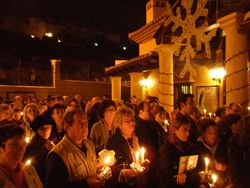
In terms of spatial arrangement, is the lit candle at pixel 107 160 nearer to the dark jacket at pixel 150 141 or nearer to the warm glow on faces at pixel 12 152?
the warm glow on faces at pixel 12 152

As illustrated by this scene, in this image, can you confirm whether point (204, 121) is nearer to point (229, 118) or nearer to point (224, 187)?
point (229, 118)

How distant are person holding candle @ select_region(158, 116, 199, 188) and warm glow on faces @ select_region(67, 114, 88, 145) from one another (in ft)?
4.07

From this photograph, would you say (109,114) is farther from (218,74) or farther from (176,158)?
(218,74)

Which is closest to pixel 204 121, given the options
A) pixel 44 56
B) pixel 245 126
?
pixel 245 126

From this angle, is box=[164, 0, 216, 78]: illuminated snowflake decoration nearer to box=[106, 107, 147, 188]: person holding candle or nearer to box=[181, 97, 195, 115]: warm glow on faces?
box=[181, 97, 195, 115]: warm glow on faces

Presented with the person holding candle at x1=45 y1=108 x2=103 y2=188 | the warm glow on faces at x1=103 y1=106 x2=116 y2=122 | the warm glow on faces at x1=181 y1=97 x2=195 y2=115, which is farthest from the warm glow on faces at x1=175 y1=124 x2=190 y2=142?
the warm glow on faces at x1=181 y1=97 x2=195 y2=115

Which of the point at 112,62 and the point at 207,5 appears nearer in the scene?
the point at 207,5

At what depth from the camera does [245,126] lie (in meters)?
3.57

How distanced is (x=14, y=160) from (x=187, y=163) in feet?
7.09

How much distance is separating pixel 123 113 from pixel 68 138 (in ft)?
3.48

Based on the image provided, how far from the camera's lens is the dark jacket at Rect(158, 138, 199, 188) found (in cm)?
424

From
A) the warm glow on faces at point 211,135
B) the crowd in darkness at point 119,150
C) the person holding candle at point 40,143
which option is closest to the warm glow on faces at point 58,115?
the crowd in darkness at point 119,150

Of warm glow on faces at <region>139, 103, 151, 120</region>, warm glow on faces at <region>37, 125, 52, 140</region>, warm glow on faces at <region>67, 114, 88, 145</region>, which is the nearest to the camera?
warm glow on faces at <region>67, 114, 88, 145</region>

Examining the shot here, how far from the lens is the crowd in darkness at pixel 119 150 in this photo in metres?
3.14
